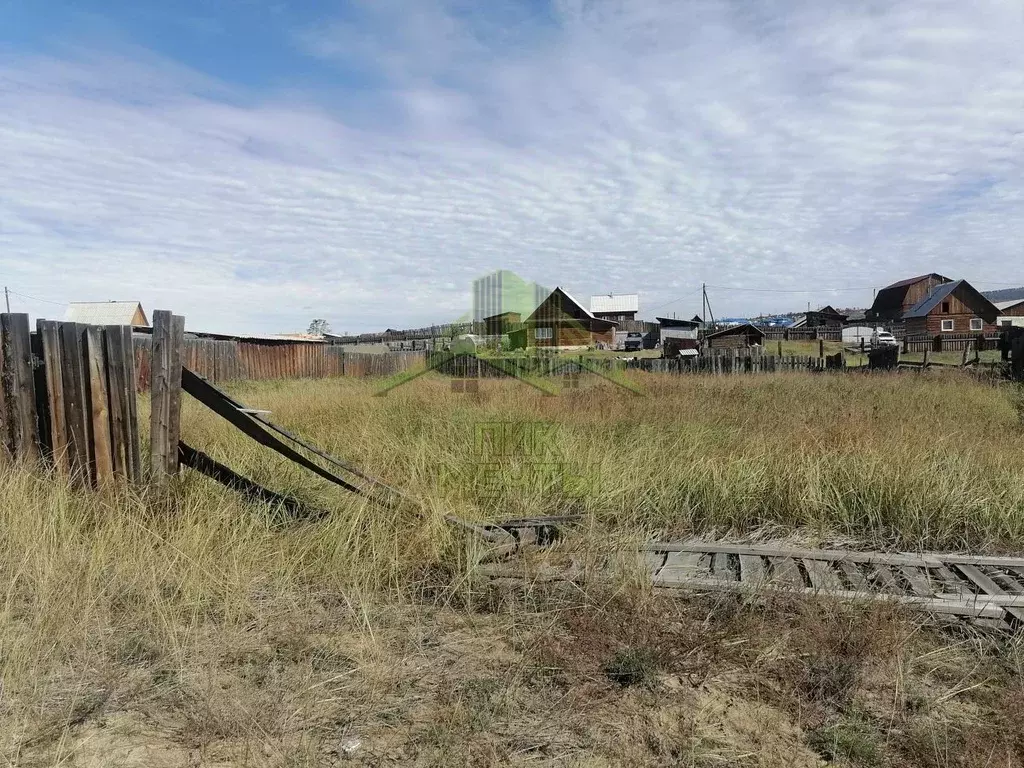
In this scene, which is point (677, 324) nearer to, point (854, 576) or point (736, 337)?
point (736, 337)

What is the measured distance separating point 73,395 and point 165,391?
0.63 meters

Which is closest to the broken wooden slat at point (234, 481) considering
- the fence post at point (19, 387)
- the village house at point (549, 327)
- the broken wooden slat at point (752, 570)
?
the fence post at point (19, 387)

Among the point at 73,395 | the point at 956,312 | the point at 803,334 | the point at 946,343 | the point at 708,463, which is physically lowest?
the point at 708,463

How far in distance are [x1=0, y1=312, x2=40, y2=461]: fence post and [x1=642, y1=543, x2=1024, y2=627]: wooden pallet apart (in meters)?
4.14

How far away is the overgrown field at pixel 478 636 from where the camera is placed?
81.2 inches

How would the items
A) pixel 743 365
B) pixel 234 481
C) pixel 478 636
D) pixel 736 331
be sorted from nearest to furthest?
pixel 478 636 → pixel 234 481 → pixel 743 365 → pixel 736 331

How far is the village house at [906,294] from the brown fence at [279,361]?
1979 inches

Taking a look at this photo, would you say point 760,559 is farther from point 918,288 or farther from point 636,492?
point 918,288

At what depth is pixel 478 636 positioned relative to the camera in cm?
283

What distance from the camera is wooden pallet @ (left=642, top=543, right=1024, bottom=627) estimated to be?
9.91 feet

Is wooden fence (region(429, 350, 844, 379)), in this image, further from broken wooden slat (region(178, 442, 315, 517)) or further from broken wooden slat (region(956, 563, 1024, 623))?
broken wooden slat (region(956, 563, 1024, 623))

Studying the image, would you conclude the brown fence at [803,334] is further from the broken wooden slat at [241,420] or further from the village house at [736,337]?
the broken wooden slat at [241,420]

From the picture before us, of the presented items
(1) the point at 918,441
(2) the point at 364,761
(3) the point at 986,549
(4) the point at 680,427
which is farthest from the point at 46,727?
(1) the point at 918,441

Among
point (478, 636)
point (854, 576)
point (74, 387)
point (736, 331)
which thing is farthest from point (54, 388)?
point (736, 331)
